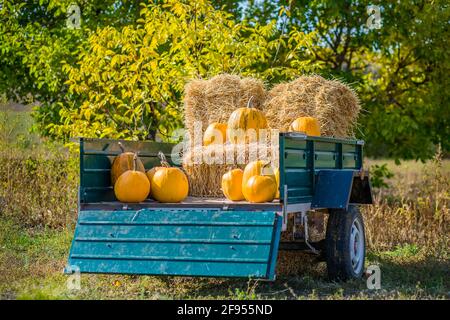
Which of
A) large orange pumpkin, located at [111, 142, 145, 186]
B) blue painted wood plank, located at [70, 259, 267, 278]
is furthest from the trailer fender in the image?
large orange pumpkin, located at [111, 142, 145, 186]

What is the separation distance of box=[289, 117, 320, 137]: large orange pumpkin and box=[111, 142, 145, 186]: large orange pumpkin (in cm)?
162

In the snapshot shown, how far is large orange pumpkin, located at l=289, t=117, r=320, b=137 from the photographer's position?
7438 mm

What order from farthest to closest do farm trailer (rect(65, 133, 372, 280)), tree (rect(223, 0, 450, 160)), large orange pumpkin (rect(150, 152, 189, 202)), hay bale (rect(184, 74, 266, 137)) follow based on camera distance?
tree (rect(223, 0, 450, 160))
hay bale (rect(184, 74, 266, 137))
large orange pumpkin (rect(150, 152, 189, 202))
farm trailer (rect(65, 133, 372, 280))

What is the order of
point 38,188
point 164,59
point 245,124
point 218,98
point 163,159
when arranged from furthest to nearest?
1. point 38,188
2. point 164,59
3. point 218,98
4. point 245,124
5. point 163,159

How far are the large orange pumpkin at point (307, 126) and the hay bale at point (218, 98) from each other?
0.79m

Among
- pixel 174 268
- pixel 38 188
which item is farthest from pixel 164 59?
pixel 174 268

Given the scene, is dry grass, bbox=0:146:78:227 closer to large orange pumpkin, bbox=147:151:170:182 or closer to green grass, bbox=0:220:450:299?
green grass, bbox=0:220:450:299

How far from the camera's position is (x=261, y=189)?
6035mm

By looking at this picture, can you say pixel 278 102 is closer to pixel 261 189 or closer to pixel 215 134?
pixel 215 134

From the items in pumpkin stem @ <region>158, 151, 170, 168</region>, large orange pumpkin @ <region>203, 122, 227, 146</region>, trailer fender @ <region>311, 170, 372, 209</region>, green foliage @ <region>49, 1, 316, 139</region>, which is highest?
green foliage @ <region>49, 1, 316, 139</region>

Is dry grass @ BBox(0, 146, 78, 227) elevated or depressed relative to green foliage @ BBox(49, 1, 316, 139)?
depressed

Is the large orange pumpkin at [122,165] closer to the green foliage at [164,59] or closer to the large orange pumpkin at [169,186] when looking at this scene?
the large orange pumpkin at [169,186]

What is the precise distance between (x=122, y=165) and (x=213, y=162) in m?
0.86
